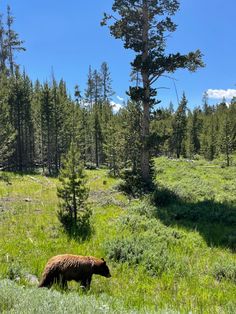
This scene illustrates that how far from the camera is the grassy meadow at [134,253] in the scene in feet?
18.3

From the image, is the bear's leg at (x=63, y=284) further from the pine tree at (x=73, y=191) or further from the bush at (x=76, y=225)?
the pine tree at (x=73, y=191)

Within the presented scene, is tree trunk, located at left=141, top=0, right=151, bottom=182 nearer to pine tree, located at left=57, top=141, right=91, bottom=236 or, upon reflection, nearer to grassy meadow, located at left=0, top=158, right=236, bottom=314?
grassy meadow, located at left=0, top=158, right=236, bottom=314

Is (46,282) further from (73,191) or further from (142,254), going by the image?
(73,191)

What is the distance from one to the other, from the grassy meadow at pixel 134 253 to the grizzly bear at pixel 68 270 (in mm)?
253

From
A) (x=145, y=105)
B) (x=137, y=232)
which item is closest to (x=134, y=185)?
(x=145, y=105)

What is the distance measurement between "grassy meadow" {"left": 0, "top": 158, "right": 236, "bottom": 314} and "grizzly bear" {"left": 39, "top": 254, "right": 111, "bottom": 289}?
25 cm

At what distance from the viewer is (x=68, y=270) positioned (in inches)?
275

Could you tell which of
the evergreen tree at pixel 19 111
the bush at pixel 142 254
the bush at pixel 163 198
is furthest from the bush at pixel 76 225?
the evergreen tree at pixel 19 111

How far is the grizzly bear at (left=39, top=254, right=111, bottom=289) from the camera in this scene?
22.5 feet

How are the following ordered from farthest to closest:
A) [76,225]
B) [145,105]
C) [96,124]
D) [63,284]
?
1. [96,124]
2. [145,105]
3. [76,225]
4. [63,284]

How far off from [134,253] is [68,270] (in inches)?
124

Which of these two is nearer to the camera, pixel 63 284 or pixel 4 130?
pixel 63 284

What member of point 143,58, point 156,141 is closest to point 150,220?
point 156,141

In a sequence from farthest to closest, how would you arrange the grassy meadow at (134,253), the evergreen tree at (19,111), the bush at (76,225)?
the evergreen tree at (19,111) < the bush at (76,225) < the grassy meadow at (134,253)
